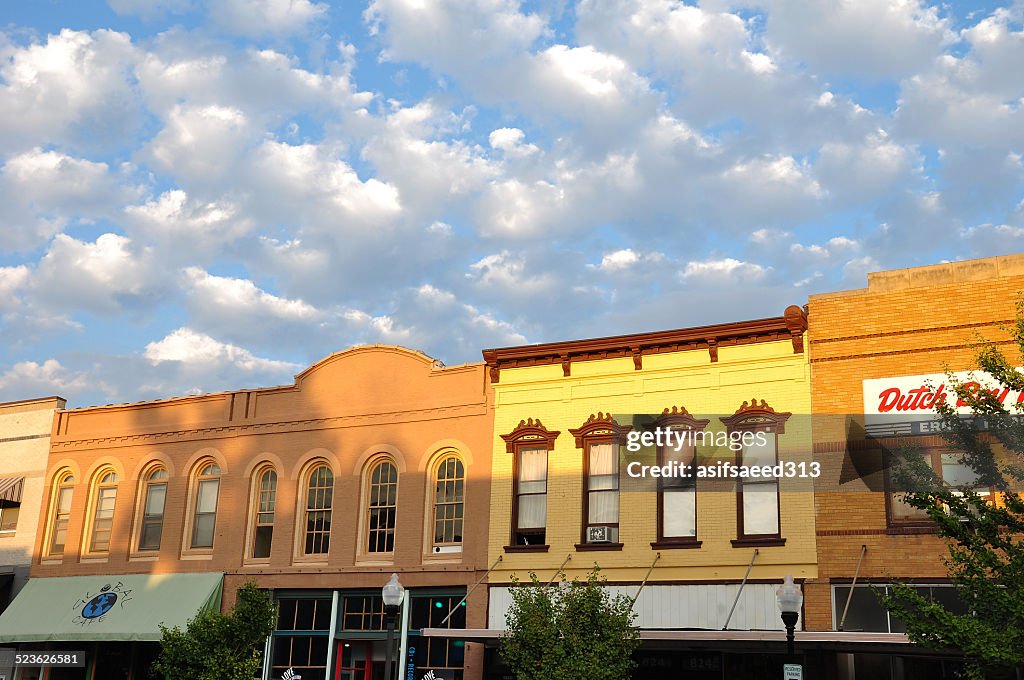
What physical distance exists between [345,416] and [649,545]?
30.0ft

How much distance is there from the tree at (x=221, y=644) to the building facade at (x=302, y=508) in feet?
9.79

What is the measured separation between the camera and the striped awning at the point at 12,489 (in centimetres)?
3256

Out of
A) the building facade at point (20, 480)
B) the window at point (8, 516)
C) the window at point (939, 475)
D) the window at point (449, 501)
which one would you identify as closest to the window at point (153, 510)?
the building facade at point (20, 480)

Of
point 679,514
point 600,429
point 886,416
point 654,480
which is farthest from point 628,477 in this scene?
point 886,416

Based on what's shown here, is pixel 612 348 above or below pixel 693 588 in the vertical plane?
above

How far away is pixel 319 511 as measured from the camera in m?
28.6

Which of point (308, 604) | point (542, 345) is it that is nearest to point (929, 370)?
point (542, 345)

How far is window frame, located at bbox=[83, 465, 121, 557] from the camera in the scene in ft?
103

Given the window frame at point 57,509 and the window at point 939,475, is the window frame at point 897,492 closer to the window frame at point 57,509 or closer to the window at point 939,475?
the window at point 939,475

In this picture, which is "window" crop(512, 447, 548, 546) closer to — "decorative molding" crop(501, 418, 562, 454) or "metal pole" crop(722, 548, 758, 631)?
"decorative molding" crop(501, 418, 562, 454)

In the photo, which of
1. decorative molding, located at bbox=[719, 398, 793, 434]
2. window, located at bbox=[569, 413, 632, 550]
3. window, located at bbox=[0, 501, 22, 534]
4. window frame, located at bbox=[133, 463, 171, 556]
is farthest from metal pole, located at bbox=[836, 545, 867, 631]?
window, located at bbox=[0, 501, 22, 534]

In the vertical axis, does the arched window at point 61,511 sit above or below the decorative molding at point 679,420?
below

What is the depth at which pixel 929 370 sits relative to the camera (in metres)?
22.1

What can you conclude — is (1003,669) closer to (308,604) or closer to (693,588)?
(693,588)
